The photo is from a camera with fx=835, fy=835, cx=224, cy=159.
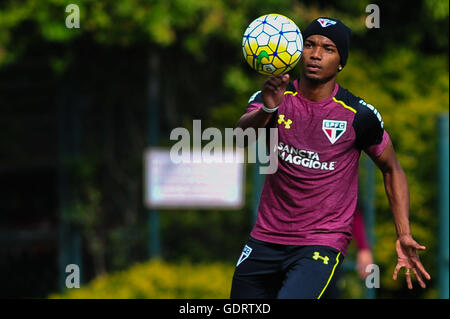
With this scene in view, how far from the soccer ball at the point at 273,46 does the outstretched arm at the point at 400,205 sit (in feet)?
3.04

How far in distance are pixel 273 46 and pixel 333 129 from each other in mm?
667

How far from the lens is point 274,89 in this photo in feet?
15.0

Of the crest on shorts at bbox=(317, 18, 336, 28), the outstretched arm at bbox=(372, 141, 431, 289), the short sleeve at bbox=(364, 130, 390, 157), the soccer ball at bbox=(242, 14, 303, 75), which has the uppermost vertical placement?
the crest on shorts at bbox=(317, 18, 336, 28)

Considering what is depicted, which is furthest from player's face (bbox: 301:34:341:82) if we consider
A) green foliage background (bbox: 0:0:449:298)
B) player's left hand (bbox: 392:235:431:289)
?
green foliage background (bbox: 0:0:449:298)

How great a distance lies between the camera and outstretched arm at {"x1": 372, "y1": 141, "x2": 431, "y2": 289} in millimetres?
5074

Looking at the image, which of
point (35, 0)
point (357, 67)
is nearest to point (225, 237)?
point (357, 67)

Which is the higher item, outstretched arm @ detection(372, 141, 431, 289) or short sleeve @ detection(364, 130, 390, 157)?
short sleeve @ detection(364, 130, 390, 157)

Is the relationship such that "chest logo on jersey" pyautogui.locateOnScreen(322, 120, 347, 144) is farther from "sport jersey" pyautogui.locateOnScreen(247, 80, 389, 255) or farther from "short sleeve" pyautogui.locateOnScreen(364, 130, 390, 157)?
"short sleeve" pyautogui.locateOnScreen(364, 130, 390, 157)

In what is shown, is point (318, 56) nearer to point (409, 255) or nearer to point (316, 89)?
point (316, 89)

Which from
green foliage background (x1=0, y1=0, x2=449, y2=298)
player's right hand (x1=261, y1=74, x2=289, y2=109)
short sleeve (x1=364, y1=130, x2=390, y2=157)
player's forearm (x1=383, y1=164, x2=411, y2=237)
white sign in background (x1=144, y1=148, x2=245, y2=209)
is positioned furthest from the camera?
white sign in background (x1=144, y1=148, x2=245, y2=209)

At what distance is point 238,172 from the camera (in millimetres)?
10875

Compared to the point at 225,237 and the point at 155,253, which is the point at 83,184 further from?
the point at 225,237
